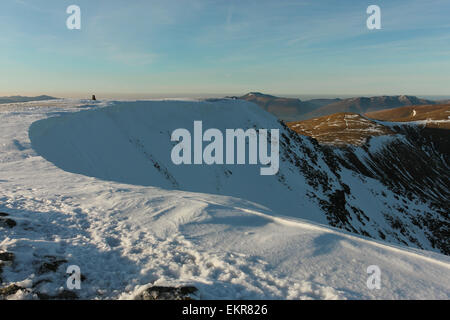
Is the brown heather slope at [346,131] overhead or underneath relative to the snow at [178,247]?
overhead

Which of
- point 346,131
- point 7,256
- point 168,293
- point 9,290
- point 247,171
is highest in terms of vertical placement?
point 346,131

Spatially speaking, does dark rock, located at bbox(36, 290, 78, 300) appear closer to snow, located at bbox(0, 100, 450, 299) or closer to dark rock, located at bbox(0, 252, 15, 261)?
snow, located at bbox(0, 100, 450, 299)

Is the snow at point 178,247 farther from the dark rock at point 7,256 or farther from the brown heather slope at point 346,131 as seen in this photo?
the brown heather slope at point 346,131

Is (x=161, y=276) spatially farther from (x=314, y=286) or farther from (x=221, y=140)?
(x=221, y=140)

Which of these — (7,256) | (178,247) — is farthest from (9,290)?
(178,247)

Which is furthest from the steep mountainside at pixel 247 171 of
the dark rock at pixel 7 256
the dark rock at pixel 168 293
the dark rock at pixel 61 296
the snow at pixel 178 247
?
the dark rock at pixel 168 293

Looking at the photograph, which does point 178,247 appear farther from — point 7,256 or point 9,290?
point 7,256
